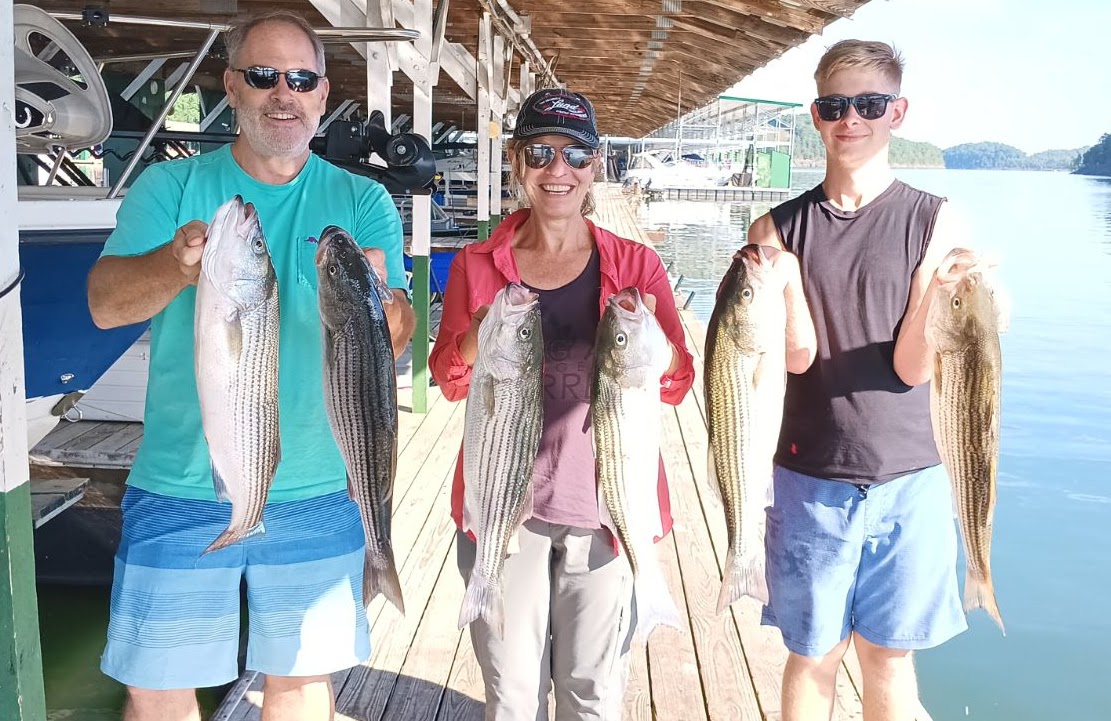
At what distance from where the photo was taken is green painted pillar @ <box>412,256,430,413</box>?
23.7 ft

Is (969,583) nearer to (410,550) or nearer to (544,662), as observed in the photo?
(544,662)

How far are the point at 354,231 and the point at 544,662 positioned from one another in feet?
4.35

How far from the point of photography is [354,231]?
254 cm

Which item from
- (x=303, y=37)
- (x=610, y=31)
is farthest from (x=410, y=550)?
(x=610, y=31)

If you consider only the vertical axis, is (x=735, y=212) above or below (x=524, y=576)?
above

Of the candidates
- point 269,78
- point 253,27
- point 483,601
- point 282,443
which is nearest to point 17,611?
point 282,443

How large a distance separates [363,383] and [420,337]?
5075 millimetres

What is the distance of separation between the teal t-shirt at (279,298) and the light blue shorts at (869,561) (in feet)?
4.44

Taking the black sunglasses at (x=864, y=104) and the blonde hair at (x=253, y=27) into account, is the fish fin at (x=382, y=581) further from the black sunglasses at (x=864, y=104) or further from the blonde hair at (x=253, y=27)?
the black sunglasses at (x=864, y=104)

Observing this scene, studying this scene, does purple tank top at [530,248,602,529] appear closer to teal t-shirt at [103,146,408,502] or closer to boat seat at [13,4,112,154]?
teal t-shirt at [103,146,408,502]

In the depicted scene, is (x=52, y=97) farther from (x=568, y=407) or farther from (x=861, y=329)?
(x=861, y=329)

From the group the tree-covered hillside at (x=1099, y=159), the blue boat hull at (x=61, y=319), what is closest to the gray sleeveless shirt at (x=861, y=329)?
the blue boat hull at (x=61, y=319)

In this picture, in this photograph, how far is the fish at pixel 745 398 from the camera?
2.27m

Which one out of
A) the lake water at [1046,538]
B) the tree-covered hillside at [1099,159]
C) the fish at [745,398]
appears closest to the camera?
the fish at [745,398]
